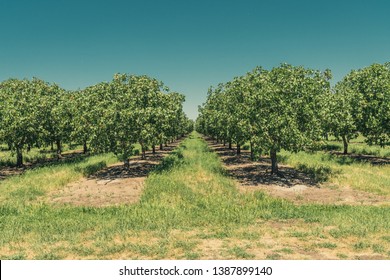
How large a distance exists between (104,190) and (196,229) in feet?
34.7

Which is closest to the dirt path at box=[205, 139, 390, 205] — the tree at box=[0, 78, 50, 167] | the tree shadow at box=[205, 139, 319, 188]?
the tree shadow at box=[205, 139, 319, 188]

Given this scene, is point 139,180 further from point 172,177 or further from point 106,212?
point 106,212

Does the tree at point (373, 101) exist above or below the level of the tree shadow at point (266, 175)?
above

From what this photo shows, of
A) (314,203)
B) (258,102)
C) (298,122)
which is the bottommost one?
(314,203)

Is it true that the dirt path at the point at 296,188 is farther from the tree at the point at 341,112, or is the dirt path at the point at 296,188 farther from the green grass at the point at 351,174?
the tree at the point at 341,112

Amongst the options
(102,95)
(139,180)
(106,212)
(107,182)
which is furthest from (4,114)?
(106,212)

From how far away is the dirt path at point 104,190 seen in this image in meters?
19.1

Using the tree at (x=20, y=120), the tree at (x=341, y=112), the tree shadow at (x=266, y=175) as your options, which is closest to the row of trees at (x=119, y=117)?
the tree at (x=20, y=120)

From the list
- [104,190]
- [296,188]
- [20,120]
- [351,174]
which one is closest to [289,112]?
[296,188]

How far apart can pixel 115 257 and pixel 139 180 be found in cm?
1471

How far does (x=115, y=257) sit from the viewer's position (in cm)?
1059

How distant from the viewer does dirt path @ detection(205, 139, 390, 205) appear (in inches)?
728

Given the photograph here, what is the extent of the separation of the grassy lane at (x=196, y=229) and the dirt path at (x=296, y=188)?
1.85 m

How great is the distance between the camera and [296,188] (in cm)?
2181
